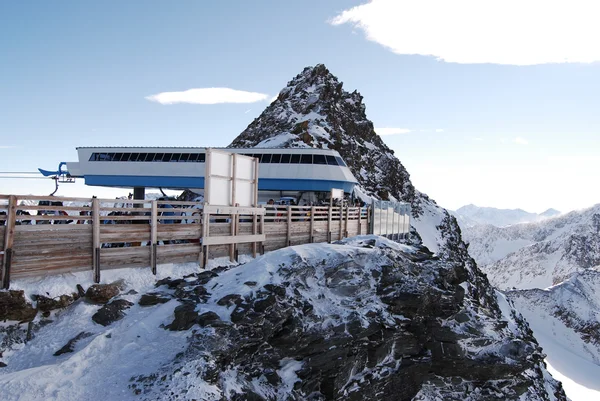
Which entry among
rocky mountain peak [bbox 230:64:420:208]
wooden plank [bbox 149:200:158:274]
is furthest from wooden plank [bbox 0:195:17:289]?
rocky mountain peak [bbox 230:64:420:208]

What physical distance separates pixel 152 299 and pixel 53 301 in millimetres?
2121

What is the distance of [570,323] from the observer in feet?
553

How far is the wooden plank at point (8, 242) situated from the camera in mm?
9594

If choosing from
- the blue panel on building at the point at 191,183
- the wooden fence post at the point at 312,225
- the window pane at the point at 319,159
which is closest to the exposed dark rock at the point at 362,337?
the wooden fence post at the point at 312,225

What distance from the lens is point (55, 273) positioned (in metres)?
10.5

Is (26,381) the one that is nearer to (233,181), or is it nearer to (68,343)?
(68,343)

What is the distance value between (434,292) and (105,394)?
10343mm

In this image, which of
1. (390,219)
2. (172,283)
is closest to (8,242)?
(172,283)

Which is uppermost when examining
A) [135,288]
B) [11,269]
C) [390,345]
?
[11,269]

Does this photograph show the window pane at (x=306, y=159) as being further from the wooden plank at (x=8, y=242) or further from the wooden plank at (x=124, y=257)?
the wooden plank at (x=8, y=242)

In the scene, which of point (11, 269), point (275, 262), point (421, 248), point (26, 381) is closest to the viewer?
point (26, 381)

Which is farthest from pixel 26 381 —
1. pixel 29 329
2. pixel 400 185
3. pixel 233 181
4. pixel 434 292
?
pixel 400 185

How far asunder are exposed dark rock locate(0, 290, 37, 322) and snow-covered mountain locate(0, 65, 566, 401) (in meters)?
0.35

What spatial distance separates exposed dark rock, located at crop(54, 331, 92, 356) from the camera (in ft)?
30.1
